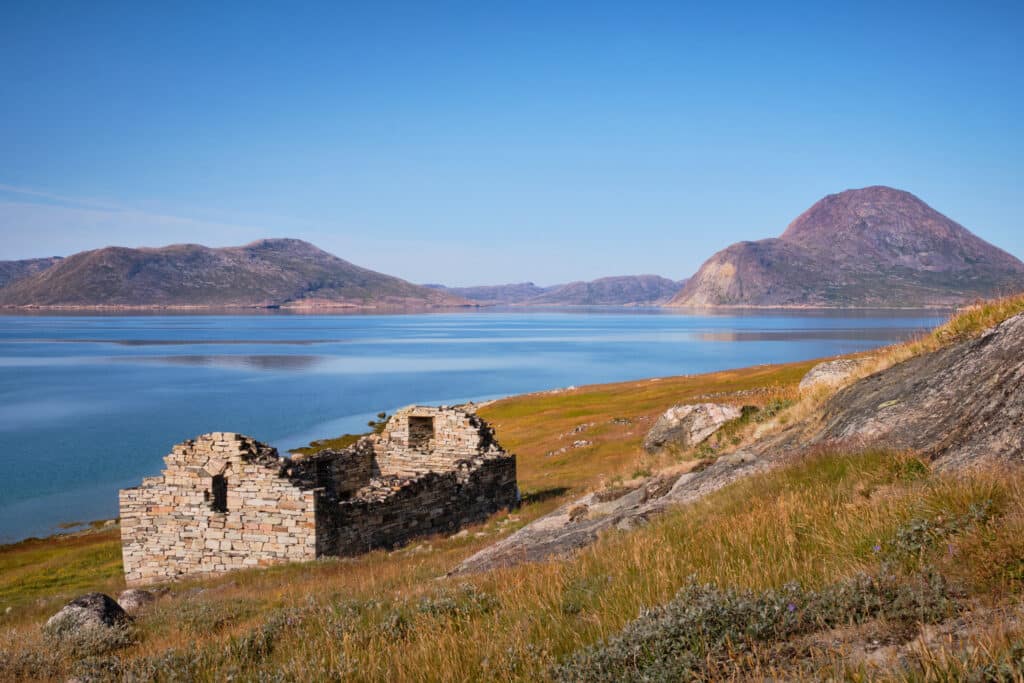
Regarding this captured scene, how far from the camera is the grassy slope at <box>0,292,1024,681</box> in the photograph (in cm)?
479

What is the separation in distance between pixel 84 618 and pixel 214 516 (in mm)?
8410

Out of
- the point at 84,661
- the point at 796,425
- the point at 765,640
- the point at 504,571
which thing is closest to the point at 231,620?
the point at 84,661

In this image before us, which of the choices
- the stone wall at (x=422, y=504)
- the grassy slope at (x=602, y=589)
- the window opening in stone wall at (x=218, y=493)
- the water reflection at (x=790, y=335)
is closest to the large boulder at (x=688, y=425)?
the stone wall at (x=422, y=504)

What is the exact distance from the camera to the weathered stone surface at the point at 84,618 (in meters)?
9.66

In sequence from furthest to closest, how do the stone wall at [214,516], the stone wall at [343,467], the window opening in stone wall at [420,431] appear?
1. the window opening in stone wall at [420,431]
2. the stone wall at [343,467]
3. the stone wall at [214,516]

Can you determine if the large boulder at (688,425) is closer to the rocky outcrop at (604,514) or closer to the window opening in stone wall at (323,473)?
the rocky outcrop at (604,514)

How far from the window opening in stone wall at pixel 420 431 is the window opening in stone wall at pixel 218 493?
7.70 m

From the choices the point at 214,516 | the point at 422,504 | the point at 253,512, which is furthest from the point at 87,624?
the point at 422,504

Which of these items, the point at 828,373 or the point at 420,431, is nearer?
Result: the point at 828,373

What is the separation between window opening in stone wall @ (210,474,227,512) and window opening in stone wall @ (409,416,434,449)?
Answer: 25.3 ft

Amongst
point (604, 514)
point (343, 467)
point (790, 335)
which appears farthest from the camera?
point (790, 335)

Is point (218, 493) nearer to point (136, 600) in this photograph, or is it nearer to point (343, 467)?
point (136, 600)

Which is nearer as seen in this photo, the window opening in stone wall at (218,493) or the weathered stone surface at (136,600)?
the weathered stone surface at (136,600)

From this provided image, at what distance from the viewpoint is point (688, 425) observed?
20.0 metres
